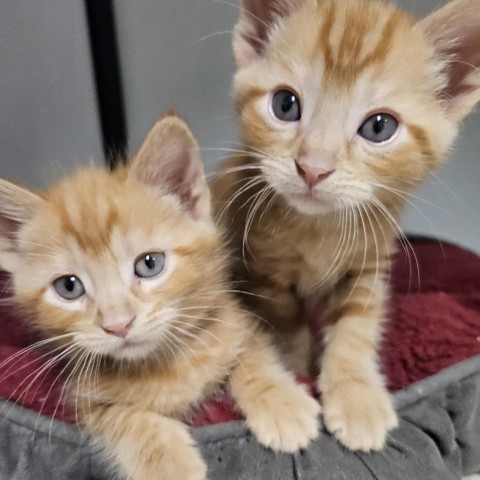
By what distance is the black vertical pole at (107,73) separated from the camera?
179 cm

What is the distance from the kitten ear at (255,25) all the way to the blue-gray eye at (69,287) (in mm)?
512

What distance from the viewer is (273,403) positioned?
104cm

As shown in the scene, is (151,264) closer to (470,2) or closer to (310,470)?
(310,470)

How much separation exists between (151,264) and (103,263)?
7cm

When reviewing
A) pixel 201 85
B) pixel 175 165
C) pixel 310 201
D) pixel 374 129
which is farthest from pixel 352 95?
pixel 201 85

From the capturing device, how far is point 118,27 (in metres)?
1.81

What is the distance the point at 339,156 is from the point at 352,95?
0.11 m

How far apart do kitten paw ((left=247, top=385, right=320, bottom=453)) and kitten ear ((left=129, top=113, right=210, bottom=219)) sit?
1.07ft

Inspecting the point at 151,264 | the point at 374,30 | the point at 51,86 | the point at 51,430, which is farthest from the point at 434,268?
the point at 51,86

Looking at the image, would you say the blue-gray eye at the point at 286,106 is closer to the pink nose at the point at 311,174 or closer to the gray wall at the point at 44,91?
the pink nose at the point at 311,174

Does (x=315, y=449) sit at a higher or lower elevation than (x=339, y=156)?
lower

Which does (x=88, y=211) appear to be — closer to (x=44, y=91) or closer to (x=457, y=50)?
(x=457, y=50)

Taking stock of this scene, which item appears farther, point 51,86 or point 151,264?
point 51,86

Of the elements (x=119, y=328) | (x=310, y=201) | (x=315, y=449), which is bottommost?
(x=315, y=449)
